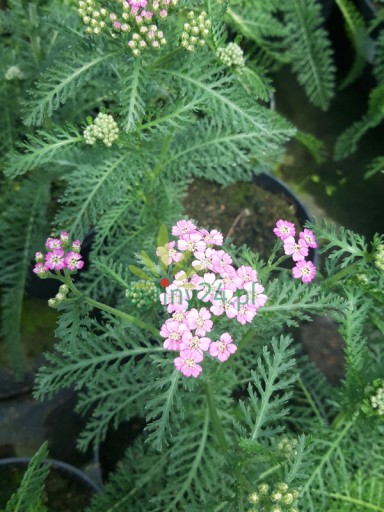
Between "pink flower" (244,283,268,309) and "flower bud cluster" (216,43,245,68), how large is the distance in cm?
72

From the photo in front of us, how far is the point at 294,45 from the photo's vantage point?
2682mm

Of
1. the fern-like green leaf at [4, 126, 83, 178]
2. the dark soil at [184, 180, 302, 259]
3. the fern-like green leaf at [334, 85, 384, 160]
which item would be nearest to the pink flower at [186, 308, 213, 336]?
the fern-like green leaf at [4, 126, 83, 178]

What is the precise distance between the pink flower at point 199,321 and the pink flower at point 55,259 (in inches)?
11.6

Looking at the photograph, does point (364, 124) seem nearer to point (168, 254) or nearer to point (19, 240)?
Result: point (19, 240)

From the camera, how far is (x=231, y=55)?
1652 mm

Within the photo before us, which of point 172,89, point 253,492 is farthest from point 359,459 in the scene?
point 172,89

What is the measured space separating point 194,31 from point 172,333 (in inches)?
28.8

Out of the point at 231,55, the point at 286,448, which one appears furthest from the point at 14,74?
the point at 286,448

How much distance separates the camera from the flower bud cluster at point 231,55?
1623 millimetres

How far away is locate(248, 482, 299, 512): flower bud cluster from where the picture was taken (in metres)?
1.12

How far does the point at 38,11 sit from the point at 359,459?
5.90 ft

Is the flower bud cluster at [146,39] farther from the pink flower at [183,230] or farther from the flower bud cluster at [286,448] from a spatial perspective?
the flower bud cluster at [286,448]

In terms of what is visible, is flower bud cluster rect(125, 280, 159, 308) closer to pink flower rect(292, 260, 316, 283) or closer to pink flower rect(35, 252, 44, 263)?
pink flower rect(35, 252, 44, 263)

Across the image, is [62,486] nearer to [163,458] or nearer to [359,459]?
[163,458]
